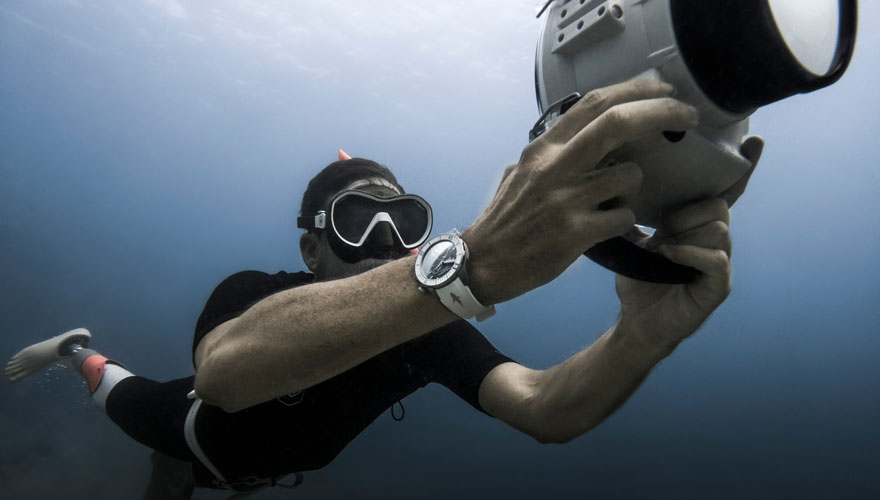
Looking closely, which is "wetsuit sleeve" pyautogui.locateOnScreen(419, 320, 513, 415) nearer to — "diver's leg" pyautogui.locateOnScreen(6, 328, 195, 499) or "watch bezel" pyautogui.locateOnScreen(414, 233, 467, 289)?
"watch bezel" pyautogui.locateOnScreen(414, 233, 467, 289)

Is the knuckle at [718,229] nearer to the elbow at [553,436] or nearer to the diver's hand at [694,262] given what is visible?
the diver's hand at [694,262]

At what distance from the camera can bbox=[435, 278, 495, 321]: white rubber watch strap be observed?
105cm

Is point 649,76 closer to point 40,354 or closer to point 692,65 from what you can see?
point 692,65

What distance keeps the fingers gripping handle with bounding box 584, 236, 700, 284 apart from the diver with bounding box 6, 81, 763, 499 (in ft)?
0.15

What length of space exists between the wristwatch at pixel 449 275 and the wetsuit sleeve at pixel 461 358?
154 centimetres

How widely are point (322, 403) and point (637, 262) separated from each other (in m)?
2.16


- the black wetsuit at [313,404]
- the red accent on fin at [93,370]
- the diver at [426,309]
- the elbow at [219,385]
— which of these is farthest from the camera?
the red accent on fin at [93,370]

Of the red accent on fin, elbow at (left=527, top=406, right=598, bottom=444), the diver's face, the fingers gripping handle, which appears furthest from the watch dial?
the red accent on fin

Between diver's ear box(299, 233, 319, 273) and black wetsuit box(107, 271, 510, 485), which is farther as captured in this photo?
diver's ear box(299, 233, 319, 273)

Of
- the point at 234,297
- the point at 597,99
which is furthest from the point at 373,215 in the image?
the point at 597,99

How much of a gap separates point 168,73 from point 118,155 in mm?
19230

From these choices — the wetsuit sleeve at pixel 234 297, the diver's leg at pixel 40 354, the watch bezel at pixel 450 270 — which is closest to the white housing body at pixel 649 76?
the watch bezel at pixel 450 270

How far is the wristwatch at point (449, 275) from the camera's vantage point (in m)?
1.05

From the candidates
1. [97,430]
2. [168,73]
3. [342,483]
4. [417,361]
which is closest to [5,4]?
[168,73]
